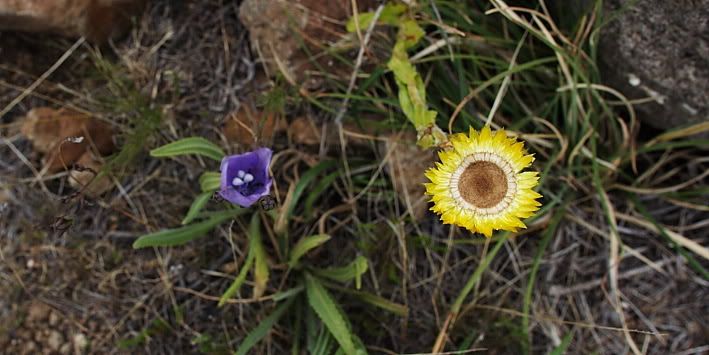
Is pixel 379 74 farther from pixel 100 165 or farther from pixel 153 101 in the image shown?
pixel 100 165

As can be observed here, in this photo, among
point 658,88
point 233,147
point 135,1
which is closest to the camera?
point 658,88

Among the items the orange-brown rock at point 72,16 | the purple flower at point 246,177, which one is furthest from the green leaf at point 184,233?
the orange-brown rock at point 72,16

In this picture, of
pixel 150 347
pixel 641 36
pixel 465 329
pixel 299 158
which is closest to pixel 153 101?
pixel 299 158

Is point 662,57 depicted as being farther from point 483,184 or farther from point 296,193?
point 296,193

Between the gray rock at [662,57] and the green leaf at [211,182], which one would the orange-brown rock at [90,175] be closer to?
the green leaf at [211,182]

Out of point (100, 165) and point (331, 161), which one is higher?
point (331, 161)

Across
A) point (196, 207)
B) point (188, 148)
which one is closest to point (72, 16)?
point (188, 148)

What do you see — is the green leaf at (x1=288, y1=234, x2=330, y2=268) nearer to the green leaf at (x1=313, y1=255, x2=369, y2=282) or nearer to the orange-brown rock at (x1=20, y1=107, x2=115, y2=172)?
the green leaf at (x1=313, y1=255, x2=369, y2=282)

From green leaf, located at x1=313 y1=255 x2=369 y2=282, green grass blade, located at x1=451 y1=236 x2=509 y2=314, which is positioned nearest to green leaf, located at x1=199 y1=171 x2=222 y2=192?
green leaf, located at x1=313 y1=255 x2=369 y2=282
